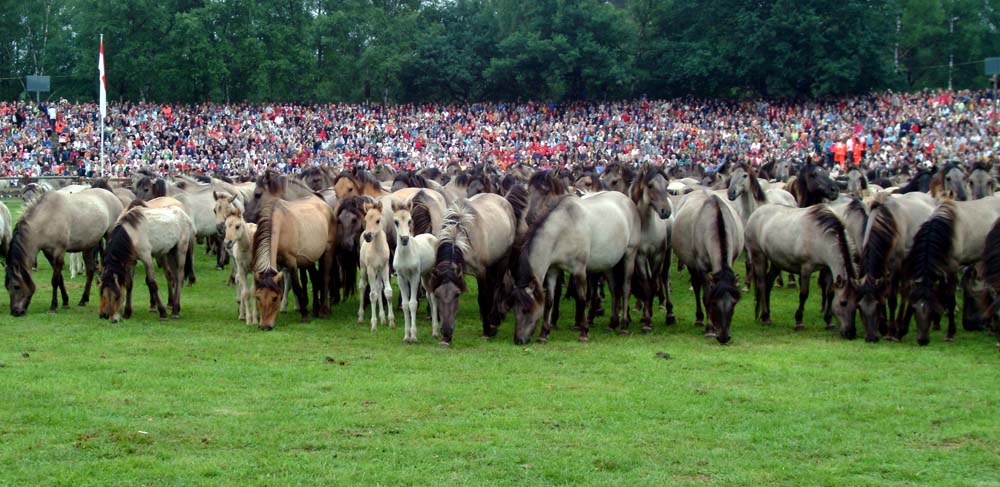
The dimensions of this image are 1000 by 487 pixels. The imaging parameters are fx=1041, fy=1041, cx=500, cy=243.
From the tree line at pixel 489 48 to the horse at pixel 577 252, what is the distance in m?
48.6

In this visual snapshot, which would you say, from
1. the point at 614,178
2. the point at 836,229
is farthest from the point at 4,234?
the point at 836,229

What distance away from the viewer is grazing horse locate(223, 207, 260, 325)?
15695 millimetres

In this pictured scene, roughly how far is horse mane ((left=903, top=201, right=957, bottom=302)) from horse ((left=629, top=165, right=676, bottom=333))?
11.3 feet

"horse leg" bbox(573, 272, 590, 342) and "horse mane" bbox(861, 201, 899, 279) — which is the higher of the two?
"horse mane" bbox(861, 201, 899, 279)

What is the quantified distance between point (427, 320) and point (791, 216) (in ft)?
19.4

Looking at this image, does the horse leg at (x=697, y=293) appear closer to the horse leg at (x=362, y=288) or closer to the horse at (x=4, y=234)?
the horse leg at (x=362, y=288)

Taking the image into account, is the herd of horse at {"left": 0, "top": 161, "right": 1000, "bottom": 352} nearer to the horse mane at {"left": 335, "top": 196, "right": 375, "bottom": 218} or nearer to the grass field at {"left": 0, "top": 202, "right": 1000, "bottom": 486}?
the horse mane at {"left": 335, "top": 196, "right": 375, "bottom": 218}

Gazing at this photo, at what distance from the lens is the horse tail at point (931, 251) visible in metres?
14.2

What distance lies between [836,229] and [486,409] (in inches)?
281

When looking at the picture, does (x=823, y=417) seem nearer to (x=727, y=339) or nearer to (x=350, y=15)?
(x=727, y=339)

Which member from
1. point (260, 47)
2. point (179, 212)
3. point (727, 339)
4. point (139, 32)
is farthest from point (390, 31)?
point (727, 339)

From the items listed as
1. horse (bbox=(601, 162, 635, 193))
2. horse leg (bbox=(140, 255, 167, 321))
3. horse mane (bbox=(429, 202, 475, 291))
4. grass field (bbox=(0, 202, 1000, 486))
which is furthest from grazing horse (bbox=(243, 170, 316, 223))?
horse (bbox=(601, 162, 635, 193))

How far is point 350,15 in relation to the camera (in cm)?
6994

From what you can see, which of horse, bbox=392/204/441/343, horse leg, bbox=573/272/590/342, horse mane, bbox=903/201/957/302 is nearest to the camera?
horse, bbox=392/204/441/343
